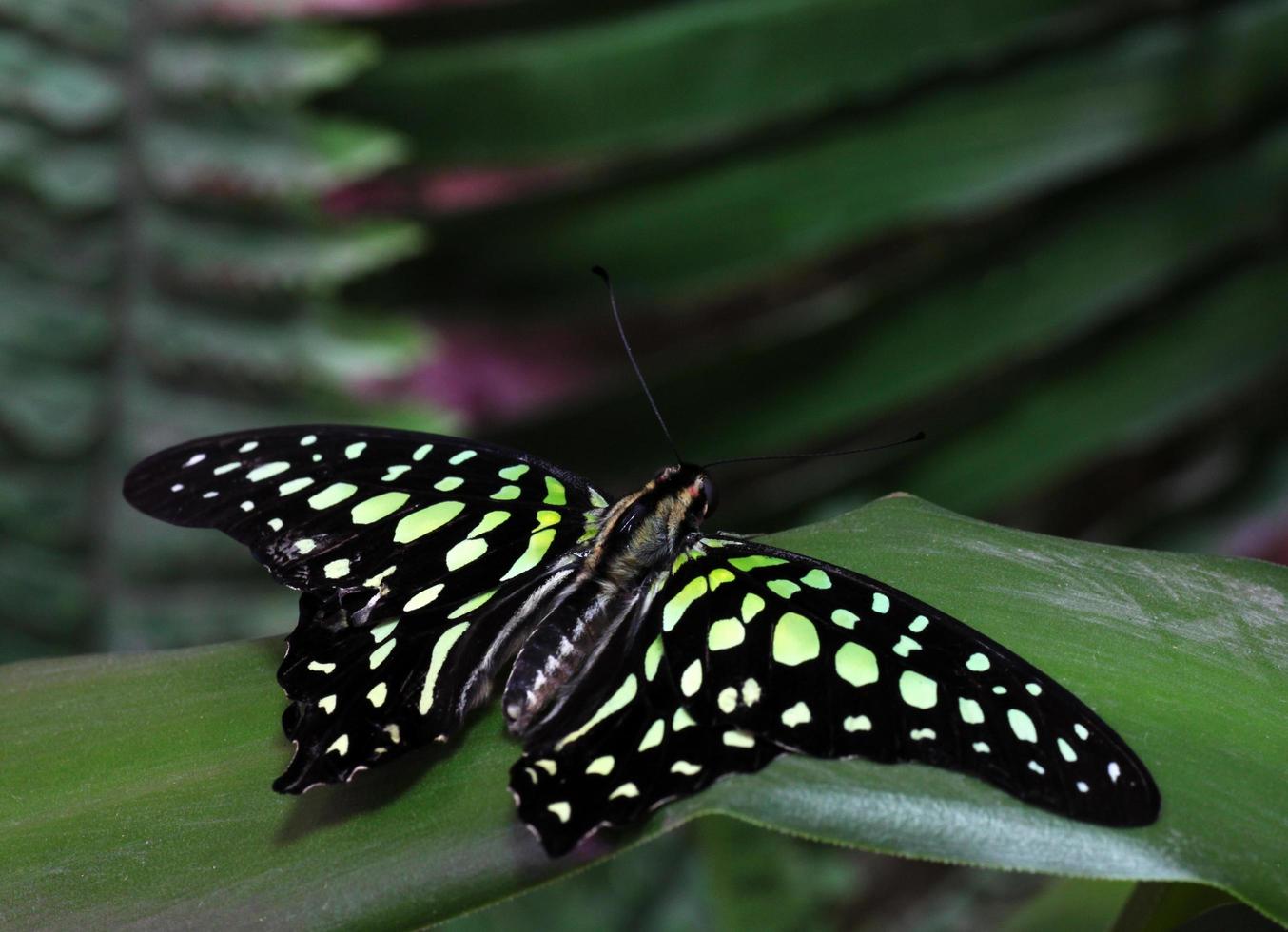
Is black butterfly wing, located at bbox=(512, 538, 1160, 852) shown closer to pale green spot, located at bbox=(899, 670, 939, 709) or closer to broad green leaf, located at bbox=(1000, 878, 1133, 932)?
pale green spot, located at bbox=(899, 670, 939, 709)

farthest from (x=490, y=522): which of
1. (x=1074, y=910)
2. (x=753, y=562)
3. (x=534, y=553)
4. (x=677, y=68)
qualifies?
(x=677, y=68)

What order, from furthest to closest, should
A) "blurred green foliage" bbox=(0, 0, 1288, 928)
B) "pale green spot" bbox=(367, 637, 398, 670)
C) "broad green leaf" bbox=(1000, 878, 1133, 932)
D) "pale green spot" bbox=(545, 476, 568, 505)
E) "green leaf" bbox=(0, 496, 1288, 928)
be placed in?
"blurred green foliage" bbox=(0, 0, 1288, 928) < "broad green leaf" bbox=(1000, 878, 1133, 932) < "pale green spot" bbox=(545, 476, 568, 505) < "pale green spot" bbox=(367, 637, 398, 670) < "green leaf" bbox=(0, 496, 1288, 928)

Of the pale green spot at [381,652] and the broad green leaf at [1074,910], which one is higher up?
the pale green spot at [381,652]

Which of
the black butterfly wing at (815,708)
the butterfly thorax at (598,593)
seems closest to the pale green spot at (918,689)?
the black butterfly wing at (815,708)

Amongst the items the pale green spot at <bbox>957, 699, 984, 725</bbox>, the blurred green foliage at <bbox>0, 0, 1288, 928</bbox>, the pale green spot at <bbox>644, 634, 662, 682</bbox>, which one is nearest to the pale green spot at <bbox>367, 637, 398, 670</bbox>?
the pale green spot at <bbox>644, 634, 662, 682</bbox>

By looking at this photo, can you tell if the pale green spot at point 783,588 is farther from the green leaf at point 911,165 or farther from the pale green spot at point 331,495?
the green leaf at point 911,165

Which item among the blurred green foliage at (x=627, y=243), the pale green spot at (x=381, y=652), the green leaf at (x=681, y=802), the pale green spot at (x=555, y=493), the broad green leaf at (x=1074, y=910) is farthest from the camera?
the blurred green foliage at (x=627, y=243)
